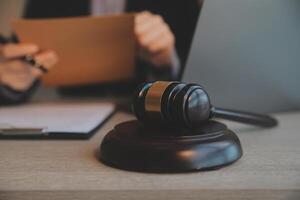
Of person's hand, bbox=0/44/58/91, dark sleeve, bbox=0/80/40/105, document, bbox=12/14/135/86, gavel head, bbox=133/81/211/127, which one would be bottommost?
dark sleeve, bbox=0/80/40/105

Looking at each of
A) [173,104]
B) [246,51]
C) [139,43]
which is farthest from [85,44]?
[173,104]

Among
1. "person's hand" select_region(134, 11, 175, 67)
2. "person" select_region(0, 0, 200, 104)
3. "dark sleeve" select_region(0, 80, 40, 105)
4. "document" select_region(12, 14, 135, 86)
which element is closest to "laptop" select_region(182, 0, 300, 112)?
"person" select_region(0, 0, 200, 104)

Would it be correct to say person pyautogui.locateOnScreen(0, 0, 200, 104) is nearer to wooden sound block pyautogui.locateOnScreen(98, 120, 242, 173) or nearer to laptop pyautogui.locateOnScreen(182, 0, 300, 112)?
laptop pyautogui.locateOnScreen(182, 0, 300, 112)

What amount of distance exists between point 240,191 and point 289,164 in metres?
0.10

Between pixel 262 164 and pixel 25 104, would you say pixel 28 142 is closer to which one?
pixel 262 164

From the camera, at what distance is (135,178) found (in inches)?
15.3

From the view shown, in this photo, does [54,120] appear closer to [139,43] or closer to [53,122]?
[53,122]

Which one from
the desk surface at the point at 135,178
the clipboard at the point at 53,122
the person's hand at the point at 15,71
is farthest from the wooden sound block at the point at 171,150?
the person's hand at the point at 15,71

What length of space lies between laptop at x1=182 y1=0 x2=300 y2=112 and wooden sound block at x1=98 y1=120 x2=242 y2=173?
0.63 ft

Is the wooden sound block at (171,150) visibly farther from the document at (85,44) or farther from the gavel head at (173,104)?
the document at (85,44)

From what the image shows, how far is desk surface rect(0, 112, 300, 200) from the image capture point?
0.35 metres

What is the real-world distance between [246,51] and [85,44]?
0.36 metres

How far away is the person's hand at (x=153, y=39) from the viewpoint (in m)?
1.00

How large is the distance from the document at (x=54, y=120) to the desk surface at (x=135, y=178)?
73mm
